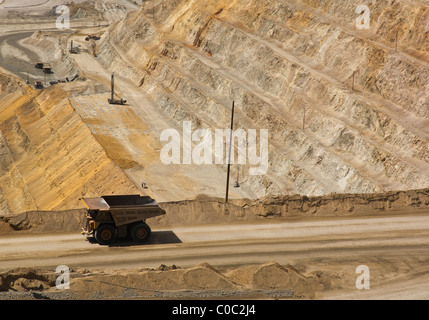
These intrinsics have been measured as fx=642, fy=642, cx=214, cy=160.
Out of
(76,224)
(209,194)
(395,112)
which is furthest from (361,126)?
(76,224)

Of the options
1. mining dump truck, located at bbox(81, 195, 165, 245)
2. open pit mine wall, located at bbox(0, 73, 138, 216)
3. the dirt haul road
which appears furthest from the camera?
open pit mine wall, located at bbox(0, 73, 138, 216)

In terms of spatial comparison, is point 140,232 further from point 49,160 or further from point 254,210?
point 49,160

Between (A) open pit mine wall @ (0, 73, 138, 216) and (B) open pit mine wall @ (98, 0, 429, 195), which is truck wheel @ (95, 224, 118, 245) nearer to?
(A) open pit mine wall @ (0, 73, 138, 216)

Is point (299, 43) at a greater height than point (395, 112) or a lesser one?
greater

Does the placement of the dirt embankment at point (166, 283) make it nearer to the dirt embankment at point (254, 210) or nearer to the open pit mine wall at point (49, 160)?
the dirt embankment at point (254, 210)

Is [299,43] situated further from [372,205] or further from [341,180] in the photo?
[372,205]

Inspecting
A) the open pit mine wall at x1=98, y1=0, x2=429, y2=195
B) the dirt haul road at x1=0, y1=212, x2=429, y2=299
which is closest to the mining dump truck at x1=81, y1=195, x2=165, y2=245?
the dirt haul road at x1=0, y1=212, x2=429, y2=299
